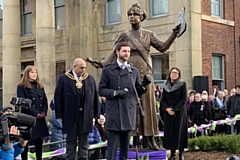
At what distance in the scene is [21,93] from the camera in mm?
8062

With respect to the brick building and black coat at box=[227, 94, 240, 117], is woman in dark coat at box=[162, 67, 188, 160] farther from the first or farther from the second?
the brick building

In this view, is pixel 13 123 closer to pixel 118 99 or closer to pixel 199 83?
pixel 118 99

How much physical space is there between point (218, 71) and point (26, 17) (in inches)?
438

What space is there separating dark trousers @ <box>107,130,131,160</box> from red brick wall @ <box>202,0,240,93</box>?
1173cm

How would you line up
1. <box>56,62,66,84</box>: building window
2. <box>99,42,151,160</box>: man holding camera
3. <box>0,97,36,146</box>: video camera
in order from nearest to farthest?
<box>0,97,36,146</box>: video camera → <box>99,42,151,160</box>: man holding camera → <box>56,62,66,84</box>: building window

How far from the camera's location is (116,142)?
657 centimetres

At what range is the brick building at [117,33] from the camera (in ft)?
56.5

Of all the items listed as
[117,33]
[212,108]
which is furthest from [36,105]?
[117,33]

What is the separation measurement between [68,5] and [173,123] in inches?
525

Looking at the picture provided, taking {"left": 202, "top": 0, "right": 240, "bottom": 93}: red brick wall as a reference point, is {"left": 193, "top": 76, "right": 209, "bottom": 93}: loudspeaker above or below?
below

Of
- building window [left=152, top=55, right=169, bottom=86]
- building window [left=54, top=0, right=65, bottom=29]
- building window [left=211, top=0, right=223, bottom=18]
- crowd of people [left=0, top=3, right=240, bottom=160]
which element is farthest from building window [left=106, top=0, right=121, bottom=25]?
crowd of people [left=0, top=3, right=240, bottom=160]

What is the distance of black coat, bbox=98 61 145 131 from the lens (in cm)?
643

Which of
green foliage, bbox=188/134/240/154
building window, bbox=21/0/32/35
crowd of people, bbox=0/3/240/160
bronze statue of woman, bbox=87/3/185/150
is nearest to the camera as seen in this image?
crowd of people, bbox=0/3/240/160

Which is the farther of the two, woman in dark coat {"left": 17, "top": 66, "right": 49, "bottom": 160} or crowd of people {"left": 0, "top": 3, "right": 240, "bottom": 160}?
woman in dark coat {"left": 17, "top": 66, "right": 49, "bottom": 160}
